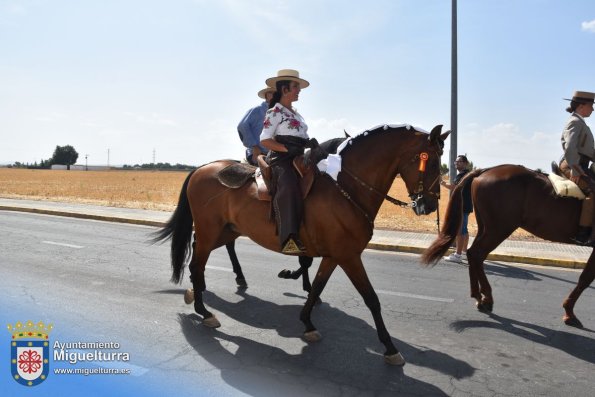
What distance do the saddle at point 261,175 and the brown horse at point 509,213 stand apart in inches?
90.7

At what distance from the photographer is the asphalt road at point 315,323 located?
3.69 metres

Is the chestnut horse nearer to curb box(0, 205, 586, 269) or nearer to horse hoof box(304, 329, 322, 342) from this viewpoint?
horse hoof box(304, 329, 322, 342)

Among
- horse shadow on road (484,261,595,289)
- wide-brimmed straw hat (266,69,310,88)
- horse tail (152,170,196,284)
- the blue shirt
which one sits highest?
wide-brimmed straw hat (266,69,310,88)

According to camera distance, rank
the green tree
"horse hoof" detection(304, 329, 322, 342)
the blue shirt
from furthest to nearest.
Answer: the green tree < the blue shirt < "horse hoof" detection(304, 329, 322, 342)

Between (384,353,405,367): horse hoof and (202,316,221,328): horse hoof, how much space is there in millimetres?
1937

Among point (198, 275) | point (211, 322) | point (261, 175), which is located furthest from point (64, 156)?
point (261, 175)

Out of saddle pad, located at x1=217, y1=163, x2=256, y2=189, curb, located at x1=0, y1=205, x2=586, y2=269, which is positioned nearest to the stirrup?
saddle pad, located at x1=217, y1=163, x2=256, y2=189

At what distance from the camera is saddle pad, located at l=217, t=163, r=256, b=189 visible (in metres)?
5.11

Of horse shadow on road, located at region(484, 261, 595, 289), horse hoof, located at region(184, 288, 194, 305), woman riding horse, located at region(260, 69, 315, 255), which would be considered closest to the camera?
woman riding horse, located at region(260, 69, 315, 255)

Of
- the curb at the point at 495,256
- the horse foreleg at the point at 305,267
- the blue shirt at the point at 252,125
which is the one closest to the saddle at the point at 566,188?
the horse foreleg at the point at 305,267

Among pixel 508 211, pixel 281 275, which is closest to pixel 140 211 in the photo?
pixel 281 275

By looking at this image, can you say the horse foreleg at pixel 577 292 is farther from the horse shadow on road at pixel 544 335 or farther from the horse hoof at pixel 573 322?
the horse shadow on road at pixel 544 335

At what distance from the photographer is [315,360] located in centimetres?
412

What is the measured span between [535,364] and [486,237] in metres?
1.95
